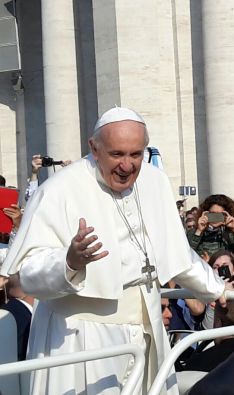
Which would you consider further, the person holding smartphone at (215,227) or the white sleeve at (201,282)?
the person holding smartphone at (215,227)

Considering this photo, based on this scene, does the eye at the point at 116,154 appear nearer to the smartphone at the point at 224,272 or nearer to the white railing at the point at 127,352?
the white railing at the point at 127,352

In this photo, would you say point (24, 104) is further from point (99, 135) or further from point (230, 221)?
point (99, 135)

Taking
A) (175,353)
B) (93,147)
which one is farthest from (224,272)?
(175,353)

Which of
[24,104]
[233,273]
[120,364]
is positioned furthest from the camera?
[24,104]

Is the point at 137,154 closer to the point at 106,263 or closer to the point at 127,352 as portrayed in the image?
the point at 106,263

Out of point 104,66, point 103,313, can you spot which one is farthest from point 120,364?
point 104,66

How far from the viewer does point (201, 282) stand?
14.1 feet

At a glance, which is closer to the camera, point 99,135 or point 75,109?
point 99,135

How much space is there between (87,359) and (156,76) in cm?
1967

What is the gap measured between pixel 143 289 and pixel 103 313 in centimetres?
21

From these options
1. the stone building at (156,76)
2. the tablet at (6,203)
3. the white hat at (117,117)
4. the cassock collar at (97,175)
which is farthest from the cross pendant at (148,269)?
the stone building at (156,76)

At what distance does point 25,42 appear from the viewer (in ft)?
103

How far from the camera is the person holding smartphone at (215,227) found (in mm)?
9125

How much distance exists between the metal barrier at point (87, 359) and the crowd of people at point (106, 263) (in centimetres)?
31
